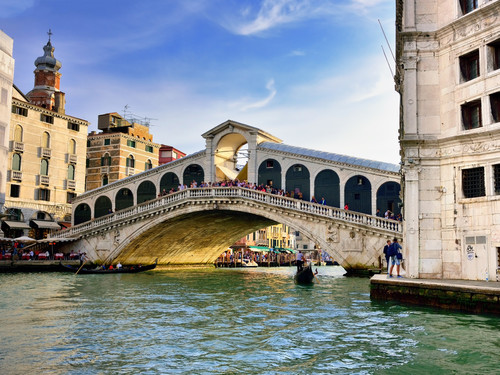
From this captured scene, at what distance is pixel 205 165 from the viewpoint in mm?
32344

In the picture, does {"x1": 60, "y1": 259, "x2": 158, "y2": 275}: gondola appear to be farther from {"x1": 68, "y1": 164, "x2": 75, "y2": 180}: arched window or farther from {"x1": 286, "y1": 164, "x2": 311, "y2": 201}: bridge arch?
{"x1": 68, "y1": 164, "x2": 75, "y2": 180}: arched window

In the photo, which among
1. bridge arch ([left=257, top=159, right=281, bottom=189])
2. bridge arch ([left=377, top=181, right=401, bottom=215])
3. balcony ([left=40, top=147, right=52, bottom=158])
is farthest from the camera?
balcony ([left=40, top=147, right=52, bottom=158])

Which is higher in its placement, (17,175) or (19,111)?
(19,111)

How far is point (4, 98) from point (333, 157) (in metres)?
18.5

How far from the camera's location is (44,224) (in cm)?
3494

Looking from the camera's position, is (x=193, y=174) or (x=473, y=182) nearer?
(x=473, y=182)

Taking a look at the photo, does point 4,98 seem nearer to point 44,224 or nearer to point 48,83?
point 44,224

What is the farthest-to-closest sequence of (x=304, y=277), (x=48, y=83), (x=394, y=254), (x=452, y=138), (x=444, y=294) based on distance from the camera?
(x=48, y=83)
(x=304, y=277)
(x=394, y=254)
(x=452, y=138)
(x=444, y=294)

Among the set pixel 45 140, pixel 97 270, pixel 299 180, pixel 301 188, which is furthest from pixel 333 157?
pixel 45 140

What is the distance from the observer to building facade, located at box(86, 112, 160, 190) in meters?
42.8

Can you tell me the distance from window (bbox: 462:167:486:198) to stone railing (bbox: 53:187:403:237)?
931 centimetres

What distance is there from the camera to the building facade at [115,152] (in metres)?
42.8

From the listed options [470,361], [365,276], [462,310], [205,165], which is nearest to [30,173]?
[205,165]

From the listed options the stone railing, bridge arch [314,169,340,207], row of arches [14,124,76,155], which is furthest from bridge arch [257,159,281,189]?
row of arches [14,124,76,155]
